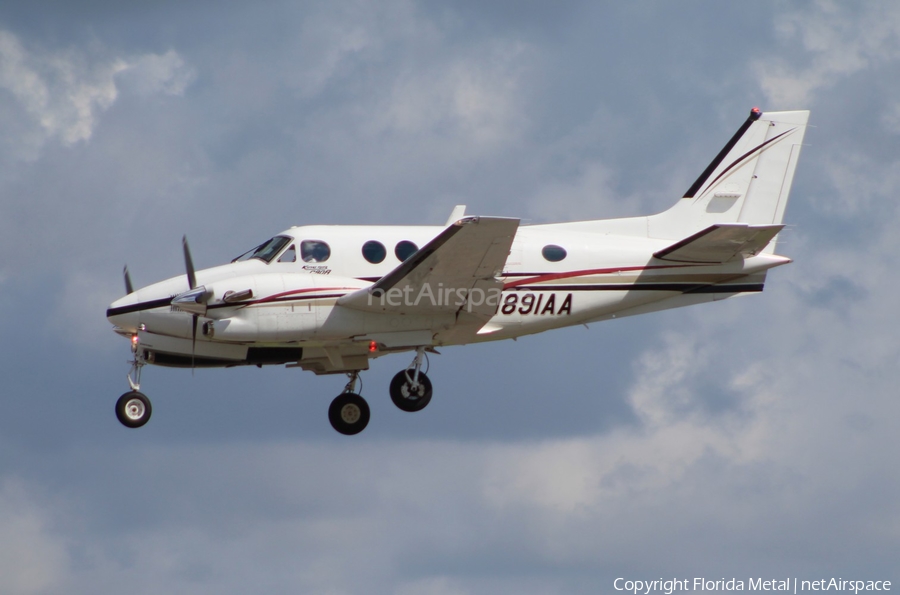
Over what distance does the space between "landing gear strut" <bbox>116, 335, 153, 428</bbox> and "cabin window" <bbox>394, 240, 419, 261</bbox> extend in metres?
5.04

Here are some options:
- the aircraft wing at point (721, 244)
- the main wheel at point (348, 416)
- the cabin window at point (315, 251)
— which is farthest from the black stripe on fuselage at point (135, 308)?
the aircraft wing at point (721, 244)

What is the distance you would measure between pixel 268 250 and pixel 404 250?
254cm

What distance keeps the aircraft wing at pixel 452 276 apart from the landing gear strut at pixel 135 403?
396cm

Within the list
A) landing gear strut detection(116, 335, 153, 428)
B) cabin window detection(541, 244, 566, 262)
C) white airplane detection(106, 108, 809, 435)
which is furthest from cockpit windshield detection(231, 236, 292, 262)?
cabin window detection(541, 244, 566, 262)

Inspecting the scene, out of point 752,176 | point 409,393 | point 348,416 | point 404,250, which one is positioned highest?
point 752,176

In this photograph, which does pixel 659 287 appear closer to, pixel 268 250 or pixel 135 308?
pixel 268 250

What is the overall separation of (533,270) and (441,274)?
8.16 ft

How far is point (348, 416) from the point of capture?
2397cm

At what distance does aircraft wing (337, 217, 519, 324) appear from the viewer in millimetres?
20188

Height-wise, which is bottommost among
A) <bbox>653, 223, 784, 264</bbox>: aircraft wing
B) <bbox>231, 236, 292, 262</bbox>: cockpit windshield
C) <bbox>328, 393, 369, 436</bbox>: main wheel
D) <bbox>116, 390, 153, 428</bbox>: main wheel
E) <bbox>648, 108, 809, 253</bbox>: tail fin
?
<bbox>116, 390, 153, 428</bbox>: main wheel

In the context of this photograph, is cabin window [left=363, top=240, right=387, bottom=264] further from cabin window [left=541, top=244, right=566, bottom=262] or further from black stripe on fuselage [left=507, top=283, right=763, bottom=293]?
cabin window [left=541, top=244, right=566, bottom=262]

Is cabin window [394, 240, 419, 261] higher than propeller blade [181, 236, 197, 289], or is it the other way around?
cabin window [394, 240, 419, 261]

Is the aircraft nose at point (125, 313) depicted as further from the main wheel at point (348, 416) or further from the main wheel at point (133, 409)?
the main wheel at point (348, 416)

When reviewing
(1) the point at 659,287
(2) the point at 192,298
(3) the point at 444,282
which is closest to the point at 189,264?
(2) the point at 192,298
